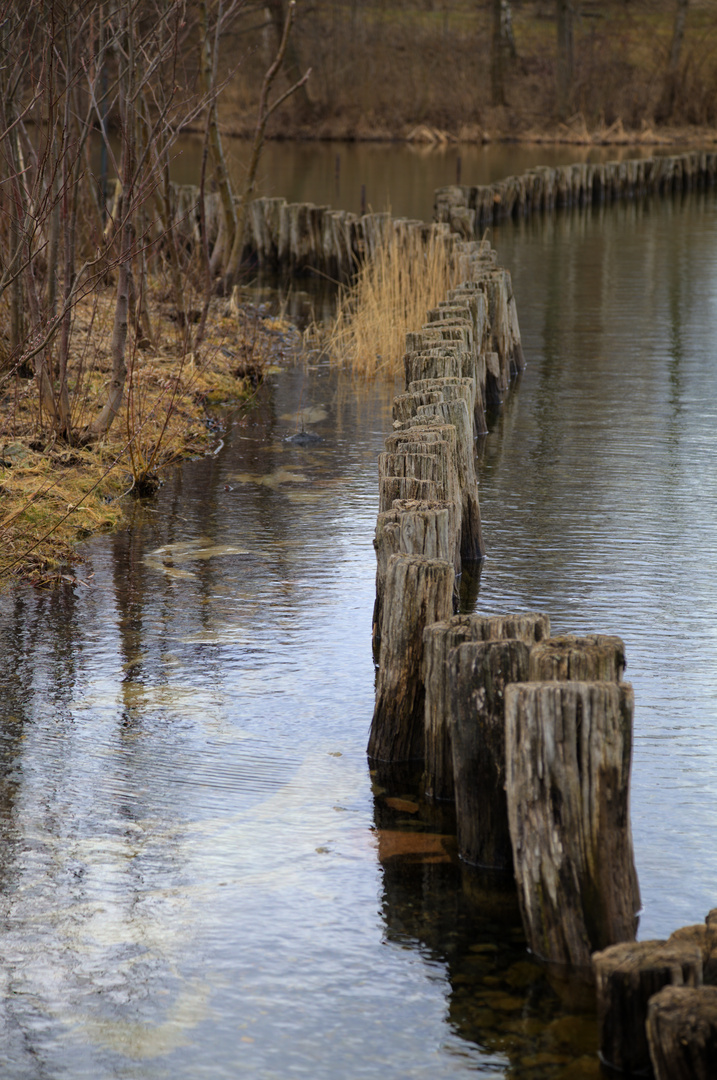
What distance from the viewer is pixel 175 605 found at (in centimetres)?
625

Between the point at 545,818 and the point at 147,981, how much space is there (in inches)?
47.5

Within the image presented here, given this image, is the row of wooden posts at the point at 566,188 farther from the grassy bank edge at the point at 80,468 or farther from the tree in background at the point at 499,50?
the tree in background at the point at 499,50

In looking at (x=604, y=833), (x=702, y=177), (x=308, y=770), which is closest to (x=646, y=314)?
(x=308, y=770)

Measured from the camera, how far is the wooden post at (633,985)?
298 centimetres

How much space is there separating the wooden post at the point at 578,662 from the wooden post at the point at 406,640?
84cm

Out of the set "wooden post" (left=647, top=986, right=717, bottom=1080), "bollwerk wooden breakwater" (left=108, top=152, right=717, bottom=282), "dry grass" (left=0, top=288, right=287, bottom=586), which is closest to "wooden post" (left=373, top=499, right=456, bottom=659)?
"dry grass" (left=0, top=288, right=287, bottom=586)

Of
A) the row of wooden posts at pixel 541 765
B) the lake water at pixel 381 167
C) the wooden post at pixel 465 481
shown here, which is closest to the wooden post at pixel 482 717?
the row of wooden posts at pixel 541 765

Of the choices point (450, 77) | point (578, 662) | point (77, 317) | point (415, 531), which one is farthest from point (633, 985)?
point (450, 77)

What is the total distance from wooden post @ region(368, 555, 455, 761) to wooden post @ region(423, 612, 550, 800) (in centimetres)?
20

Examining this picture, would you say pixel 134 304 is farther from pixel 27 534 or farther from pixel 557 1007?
pixel 557 1007

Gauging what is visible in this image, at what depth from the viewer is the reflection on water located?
3.44 m

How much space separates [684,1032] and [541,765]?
927mm

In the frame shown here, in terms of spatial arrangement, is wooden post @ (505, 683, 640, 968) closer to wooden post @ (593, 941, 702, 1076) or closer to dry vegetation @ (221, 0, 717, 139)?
wooden post @ (593, 941, 702, 1076)

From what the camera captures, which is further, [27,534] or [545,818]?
[27,534]
